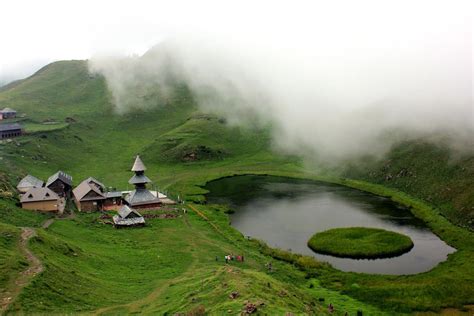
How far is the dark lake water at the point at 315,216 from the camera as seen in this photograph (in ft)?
280

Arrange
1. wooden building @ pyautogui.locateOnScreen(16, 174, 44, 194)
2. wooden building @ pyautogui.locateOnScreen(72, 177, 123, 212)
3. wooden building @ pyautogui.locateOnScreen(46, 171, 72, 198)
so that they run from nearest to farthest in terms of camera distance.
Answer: wooden building @ pyautogui.locateOnScreen(72, 177, 123, 212) → wooden building @ pyautogui.locateOnScreen(16, 174, 44, 194) → wooden building @ pyautogui.locateOnScreen(46, 171, 72, 198)

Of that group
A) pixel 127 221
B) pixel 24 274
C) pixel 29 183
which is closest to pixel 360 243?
pixel 127 221

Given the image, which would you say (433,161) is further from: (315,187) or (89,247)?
(89,247)

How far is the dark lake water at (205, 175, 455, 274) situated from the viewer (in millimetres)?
85438

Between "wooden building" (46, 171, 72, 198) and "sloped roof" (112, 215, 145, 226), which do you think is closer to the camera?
"sloped roof" (112, 215, 145, 226)

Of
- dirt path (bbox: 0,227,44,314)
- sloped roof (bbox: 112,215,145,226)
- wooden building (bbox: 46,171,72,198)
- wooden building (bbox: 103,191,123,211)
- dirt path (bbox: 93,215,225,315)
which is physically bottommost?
dirt path (bbox: 93,215,225,315)

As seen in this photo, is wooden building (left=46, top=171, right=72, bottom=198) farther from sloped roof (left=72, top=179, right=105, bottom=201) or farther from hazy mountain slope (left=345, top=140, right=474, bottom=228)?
hazy mountain slope (left=345, top=140, right=474, bottom=228)

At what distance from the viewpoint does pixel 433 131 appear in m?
168

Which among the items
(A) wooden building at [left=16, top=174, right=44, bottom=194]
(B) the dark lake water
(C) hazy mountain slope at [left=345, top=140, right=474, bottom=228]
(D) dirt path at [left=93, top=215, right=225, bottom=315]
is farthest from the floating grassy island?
(A) wooden building at [left=16, top=174, right=44, bottom=194]

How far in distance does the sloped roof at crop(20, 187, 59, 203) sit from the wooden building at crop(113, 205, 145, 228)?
14756 millimetres

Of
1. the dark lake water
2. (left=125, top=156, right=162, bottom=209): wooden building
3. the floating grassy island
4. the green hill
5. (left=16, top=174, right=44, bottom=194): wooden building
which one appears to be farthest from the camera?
(left=125, top=156, right=162, bottom=209): wooden building

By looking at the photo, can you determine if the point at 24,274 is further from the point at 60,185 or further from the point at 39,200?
the point at 60,185

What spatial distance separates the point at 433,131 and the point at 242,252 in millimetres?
115137

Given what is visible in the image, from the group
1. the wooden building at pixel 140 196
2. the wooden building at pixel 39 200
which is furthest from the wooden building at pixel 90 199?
the wooden building at pixel 39 200
